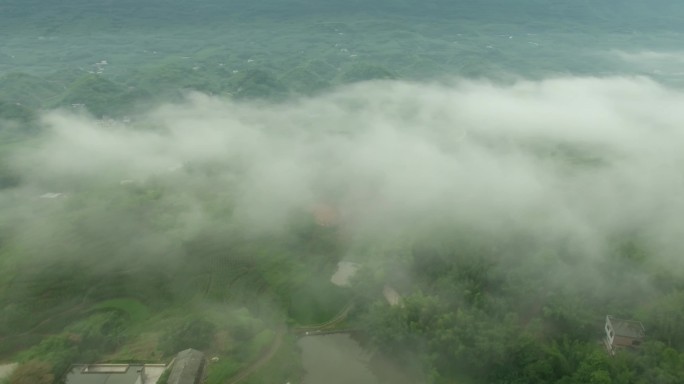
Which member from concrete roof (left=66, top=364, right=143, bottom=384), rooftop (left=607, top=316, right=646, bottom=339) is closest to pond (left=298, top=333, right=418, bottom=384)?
concrete roof (left=66, top=364, right=143, bottom=384)

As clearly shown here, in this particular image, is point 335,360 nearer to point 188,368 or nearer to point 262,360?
point 262,360

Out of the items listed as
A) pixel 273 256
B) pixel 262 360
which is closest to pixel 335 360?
pixel 262 360

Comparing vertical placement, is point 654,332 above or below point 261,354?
above

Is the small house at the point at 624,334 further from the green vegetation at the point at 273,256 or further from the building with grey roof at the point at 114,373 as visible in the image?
the building with grey roof at the point at 114,373

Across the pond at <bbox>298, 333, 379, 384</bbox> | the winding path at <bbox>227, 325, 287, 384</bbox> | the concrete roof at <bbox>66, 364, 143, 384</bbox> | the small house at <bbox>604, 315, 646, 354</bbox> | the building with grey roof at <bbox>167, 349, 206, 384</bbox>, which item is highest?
the small house at <bbox>604, 315, 646, 354</bbox>

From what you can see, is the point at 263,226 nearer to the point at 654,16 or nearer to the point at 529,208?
the point at 529,208

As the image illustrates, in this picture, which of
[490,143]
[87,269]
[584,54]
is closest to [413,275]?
[87,269]

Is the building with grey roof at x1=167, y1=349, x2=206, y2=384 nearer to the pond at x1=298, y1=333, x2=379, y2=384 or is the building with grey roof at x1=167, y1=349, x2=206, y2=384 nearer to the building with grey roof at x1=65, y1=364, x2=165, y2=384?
the building with grey roof at x1=65, y1=364, x2=165, y2=384

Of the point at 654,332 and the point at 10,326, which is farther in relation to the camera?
the point at 10,326
